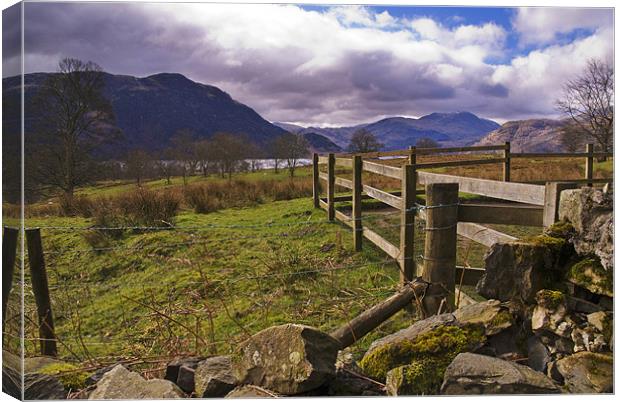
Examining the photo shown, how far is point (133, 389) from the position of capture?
9.97 ft

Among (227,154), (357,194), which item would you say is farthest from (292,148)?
(357,194)

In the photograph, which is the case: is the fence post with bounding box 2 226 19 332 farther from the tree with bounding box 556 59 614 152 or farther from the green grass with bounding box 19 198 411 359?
the tree with bounding box 556 59 614 152

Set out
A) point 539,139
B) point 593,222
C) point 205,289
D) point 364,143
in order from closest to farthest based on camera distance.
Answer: point 593,222 → point 205,289 → point 364,143 → point 539,139

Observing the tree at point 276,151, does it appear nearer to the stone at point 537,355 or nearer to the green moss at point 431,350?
the green moss at point 431,350

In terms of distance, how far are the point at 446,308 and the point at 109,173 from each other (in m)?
22.6

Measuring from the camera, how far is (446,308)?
3.91 m

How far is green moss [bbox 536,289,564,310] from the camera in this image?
2882 millimetres

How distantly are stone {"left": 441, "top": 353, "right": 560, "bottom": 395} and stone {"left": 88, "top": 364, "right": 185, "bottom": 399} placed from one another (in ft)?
5.56

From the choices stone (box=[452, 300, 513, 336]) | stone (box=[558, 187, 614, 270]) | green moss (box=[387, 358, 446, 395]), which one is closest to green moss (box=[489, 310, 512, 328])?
stone (box=[452, 300, 513, 336])

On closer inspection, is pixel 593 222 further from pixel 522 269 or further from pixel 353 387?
pixel 353 387

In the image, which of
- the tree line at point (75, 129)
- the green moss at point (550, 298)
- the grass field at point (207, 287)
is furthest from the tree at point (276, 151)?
the green moss at point (550, 298)

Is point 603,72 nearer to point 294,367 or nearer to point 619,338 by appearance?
point 619,338

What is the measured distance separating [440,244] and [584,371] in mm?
1369

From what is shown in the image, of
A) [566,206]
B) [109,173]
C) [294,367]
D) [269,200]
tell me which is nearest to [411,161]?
[269,200]
